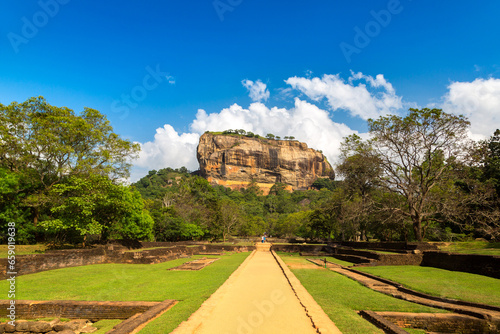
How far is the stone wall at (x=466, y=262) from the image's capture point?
957 cm

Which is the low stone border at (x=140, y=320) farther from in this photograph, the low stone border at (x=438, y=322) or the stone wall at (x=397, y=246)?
the stone wall at (x=397, y=246)

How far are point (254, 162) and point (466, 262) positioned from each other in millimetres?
111936

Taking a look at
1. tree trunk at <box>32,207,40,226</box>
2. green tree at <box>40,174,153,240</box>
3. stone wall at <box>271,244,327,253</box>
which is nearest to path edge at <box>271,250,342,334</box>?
green tree at <box>40,174,153,240</box>

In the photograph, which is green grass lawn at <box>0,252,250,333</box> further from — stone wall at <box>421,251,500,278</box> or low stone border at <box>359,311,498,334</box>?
stone wall at <box>421,251,500,278</box>

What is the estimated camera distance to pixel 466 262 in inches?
428

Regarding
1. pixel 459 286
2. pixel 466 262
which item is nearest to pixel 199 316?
pixel 459 286

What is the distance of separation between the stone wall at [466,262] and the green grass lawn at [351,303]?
474 cm

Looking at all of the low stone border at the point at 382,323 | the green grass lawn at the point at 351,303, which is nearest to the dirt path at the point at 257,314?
the green grass lawn at the point at 351,303

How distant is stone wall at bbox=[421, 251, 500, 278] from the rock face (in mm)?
105787

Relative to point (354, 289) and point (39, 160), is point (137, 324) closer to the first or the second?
point (354, 289)

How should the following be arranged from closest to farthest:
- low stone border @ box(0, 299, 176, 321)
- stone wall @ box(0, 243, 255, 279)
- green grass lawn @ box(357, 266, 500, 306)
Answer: low stone border @ box(0, 299, 176, 321) < green grass lawn @ box(357, 266, 500, 306) < stone wall @ box(0, 243, 255, 279)

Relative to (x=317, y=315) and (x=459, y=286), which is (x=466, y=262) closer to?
(x=459, y=286)

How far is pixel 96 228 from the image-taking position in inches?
709

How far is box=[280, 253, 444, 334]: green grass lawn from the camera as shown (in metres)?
4.83
